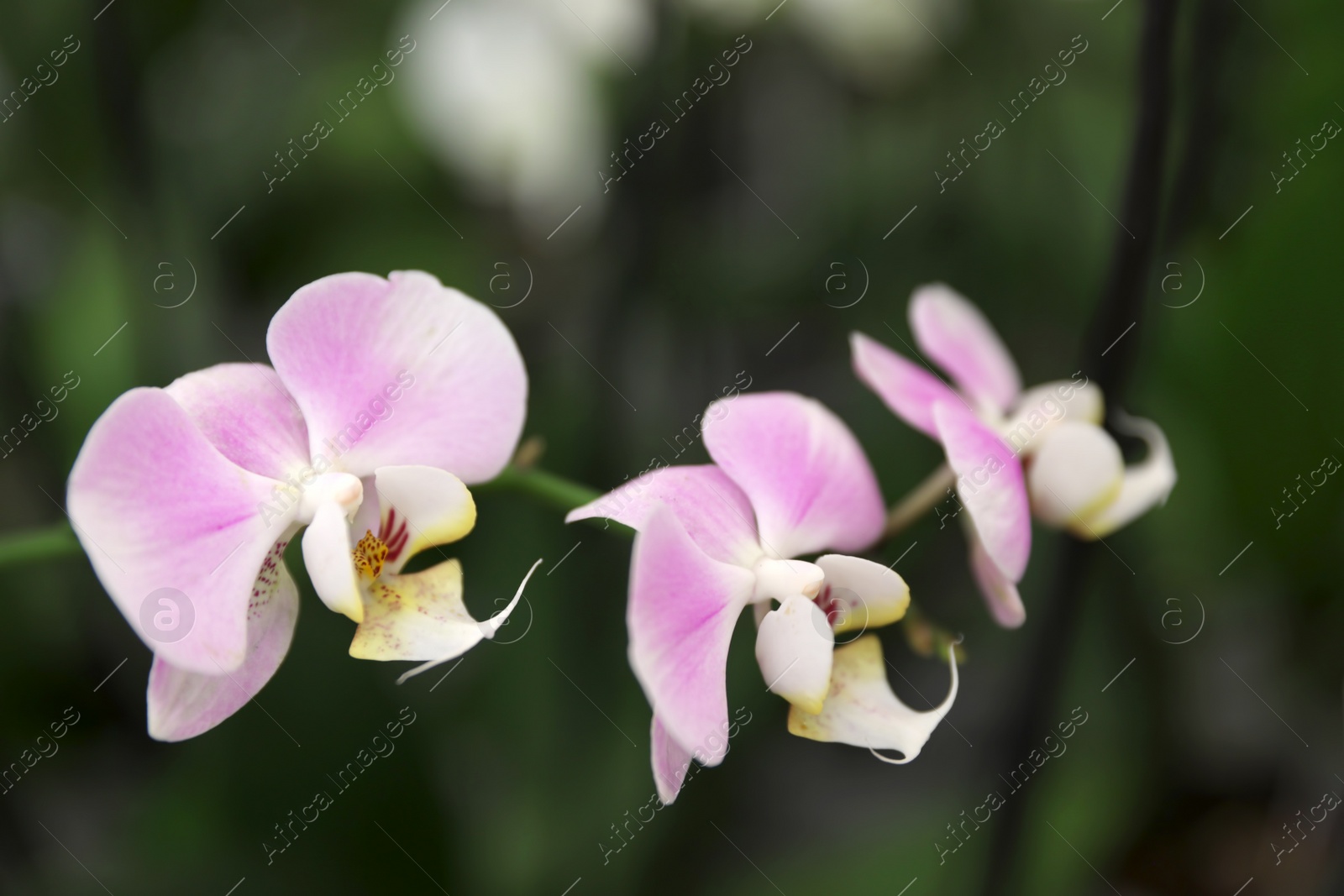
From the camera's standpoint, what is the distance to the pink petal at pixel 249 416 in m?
0.41

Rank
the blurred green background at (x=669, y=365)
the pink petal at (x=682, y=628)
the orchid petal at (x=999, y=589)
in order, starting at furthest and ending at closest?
the blurred green background at (x=669, y=365) < the orchid petal at (x=999, y=589) < the pink petal at (x=682, y=628)

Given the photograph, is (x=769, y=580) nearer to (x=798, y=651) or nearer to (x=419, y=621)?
(x=798, y=651)

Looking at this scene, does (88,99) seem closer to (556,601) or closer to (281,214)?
(281,214)

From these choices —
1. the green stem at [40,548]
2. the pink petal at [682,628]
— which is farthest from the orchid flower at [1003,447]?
the green stem at [40,548]

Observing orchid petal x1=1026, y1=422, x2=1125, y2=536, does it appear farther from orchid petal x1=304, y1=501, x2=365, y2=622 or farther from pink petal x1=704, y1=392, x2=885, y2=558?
orchid petal x1=304, y1=501, x2=365, y2=622

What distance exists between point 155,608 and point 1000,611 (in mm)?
354

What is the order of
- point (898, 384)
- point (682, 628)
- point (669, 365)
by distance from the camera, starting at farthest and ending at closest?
1. point (669, 365)
2. point (898, 384)
3. point (682, 628)

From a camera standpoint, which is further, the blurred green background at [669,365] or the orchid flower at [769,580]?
the blurred green background at [669,365]

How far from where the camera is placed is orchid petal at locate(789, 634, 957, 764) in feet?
1.31

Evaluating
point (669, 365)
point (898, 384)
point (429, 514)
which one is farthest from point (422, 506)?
point (669, 365)

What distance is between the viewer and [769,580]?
1.36 ft

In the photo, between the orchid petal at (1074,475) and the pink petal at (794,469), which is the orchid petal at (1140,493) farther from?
the pink petal at (794,469)

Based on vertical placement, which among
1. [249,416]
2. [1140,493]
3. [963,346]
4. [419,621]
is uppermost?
[249,416]

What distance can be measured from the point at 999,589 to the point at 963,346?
0.17 meters
